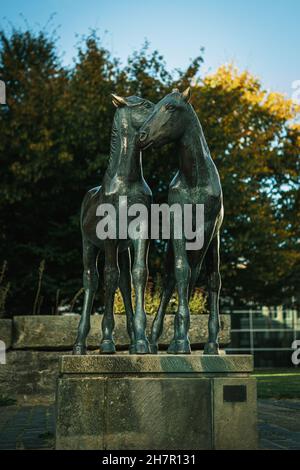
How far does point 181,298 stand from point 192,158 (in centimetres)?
107

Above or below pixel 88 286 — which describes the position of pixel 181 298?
below

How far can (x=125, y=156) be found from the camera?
5219 mm

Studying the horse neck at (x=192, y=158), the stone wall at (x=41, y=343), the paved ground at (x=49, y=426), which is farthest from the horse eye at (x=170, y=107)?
the stone wall at (x=41, y=343)

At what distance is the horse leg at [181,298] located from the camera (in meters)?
4.87

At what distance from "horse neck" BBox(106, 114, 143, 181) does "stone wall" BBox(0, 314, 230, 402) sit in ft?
14.8

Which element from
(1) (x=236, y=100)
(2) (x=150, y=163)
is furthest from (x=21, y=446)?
Result: (1) (x=236, y=100)

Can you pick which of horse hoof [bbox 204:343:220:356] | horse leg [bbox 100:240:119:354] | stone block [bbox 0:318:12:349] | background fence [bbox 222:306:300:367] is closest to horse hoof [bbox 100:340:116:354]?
horse leg [bbox 100:240:119:354]

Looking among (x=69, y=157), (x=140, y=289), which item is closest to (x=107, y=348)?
(x=140, y=289)

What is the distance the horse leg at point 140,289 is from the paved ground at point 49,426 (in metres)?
1.31

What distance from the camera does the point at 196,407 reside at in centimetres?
457

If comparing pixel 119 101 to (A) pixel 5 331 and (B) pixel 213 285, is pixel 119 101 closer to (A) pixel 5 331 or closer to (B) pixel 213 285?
(B) pixel 213 285

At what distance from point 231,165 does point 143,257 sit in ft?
49.6

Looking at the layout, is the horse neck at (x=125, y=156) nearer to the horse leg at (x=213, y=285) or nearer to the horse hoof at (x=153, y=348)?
the horse leg at (x=213, y=285)
